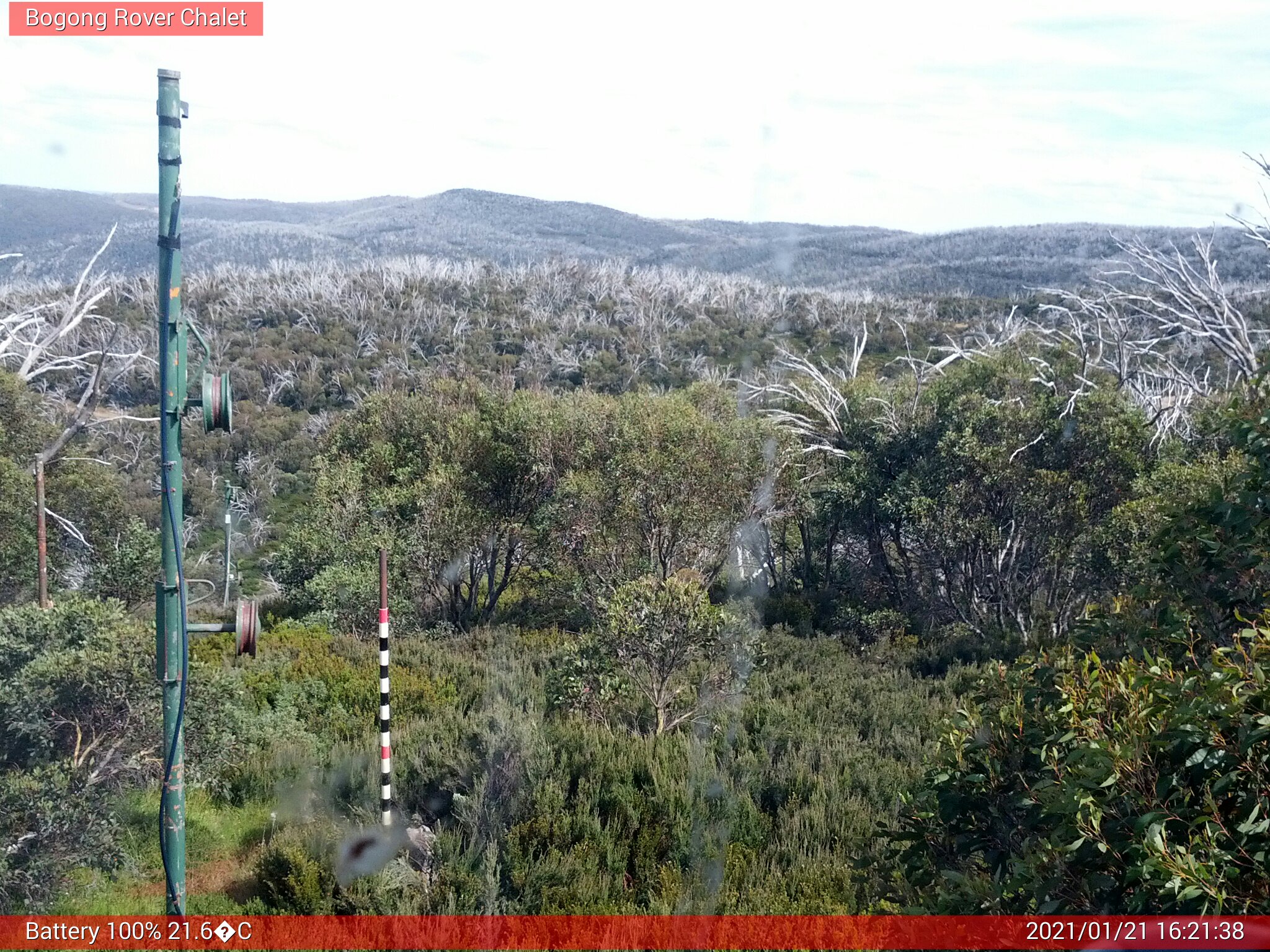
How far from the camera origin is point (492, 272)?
5875cm

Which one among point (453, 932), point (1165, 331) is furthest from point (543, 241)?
point (453, 932)

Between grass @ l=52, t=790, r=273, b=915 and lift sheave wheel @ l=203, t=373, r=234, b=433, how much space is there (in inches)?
131

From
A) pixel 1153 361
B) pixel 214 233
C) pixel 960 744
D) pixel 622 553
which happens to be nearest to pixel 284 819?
pixel 960 744

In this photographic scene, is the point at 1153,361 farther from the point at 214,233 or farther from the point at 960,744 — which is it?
the point at 214,233

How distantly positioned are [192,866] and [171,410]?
4.15 metres

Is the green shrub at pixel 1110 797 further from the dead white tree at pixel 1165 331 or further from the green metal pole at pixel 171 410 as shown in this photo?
the dead white tree at pixel 1165 331

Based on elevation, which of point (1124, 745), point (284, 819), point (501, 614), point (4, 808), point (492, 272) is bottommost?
point (501, 614)

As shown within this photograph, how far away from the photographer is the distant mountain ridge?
3694 cm

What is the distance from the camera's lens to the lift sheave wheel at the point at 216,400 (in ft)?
13.0

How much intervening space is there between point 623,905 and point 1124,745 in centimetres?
350

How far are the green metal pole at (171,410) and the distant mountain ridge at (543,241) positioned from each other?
11.4 meters

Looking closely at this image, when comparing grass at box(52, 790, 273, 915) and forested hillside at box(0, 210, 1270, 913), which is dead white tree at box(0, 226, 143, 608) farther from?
grass at box(52, 790, 273, 915)

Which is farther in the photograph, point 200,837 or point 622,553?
point 622,553

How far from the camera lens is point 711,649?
31.9 feet
